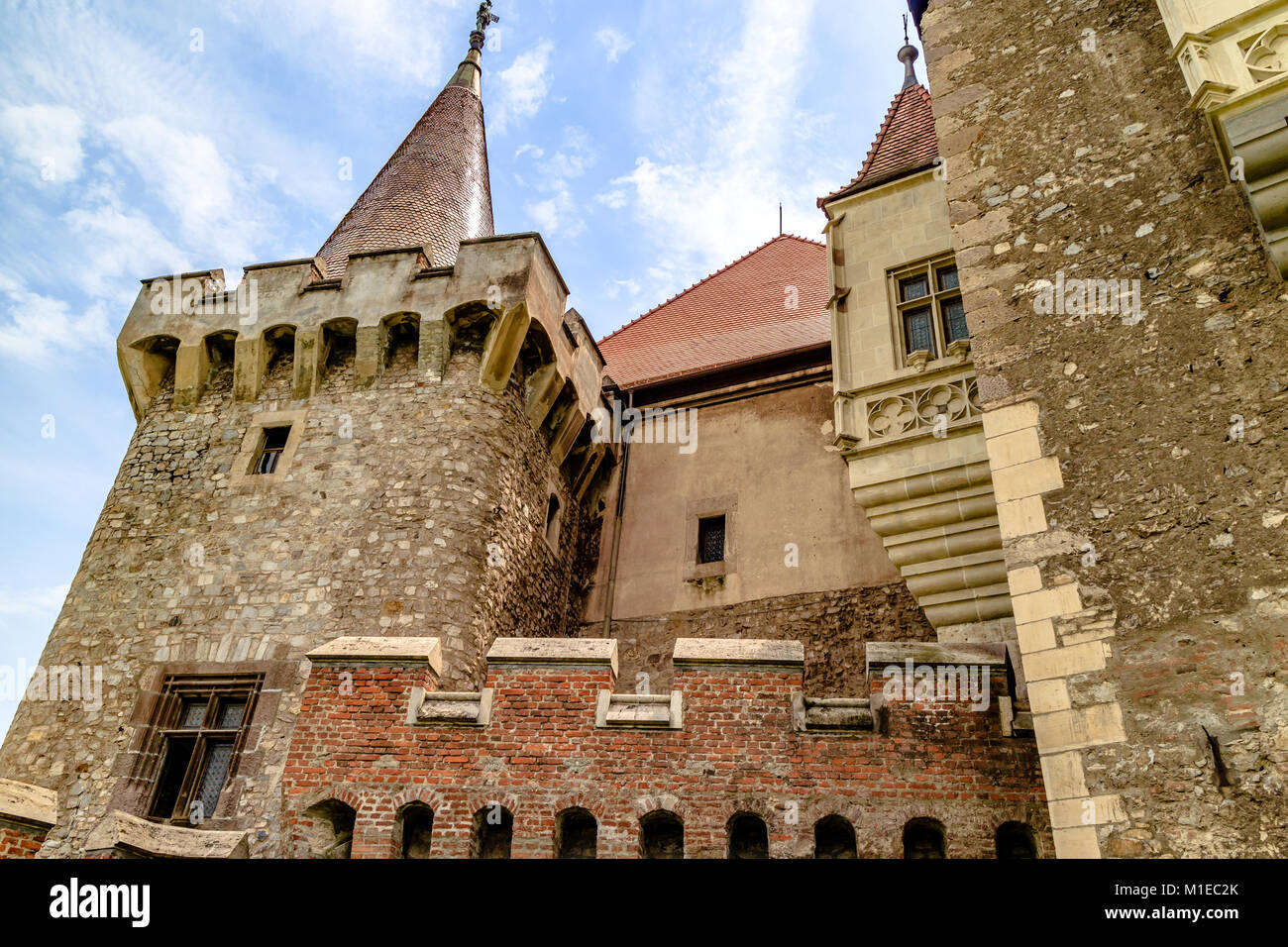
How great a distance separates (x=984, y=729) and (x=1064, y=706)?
1.30m

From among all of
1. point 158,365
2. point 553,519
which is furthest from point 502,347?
point 158,365

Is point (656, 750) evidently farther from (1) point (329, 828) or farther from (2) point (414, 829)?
(1) point (329, 828)

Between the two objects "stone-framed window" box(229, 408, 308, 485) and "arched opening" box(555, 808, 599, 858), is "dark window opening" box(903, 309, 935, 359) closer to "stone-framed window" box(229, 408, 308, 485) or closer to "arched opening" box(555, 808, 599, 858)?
"arched opening" box(555, 808, 599, 858)

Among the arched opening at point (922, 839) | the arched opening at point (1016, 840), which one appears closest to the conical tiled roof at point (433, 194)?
the arched opening at point (922, 839)

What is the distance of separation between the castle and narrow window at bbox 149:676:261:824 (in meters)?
0.04

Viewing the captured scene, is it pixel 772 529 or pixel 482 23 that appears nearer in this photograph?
pixel 772 529

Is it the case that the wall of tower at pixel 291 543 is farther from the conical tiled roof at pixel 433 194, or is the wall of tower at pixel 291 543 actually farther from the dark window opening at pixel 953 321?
the dark window opening at pixel 953 321

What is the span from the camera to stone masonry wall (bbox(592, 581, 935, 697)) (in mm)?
11484

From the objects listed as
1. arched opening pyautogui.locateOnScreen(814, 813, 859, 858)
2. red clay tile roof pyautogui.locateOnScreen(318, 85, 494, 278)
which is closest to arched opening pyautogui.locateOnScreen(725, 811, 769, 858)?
arched opening pyautogui.locateOnScreen(814, 813, 859, 858)

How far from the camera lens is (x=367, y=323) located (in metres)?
12.6

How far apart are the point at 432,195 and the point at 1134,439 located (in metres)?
13.5

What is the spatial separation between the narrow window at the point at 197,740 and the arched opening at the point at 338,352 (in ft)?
13.3

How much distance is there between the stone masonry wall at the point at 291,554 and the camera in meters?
10.2
